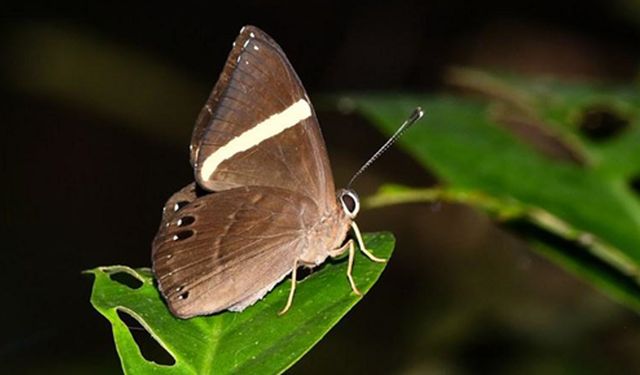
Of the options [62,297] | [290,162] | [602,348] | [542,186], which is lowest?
[62,297]

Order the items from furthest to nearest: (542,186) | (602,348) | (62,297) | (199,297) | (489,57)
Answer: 1. (489,57)
2. (62,297)
3. (602,348)
4. (542,186)
5. (199,297)

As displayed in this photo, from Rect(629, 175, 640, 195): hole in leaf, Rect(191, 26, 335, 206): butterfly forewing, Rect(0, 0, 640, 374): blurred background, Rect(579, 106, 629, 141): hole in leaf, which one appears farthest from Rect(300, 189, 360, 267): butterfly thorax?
Rect(579, 106, 629, 141): hole in leaf

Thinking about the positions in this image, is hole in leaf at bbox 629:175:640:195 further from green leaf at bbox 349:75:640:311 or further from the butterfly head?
the butterfly head

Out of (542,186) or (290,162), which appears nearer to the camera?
(290,162)

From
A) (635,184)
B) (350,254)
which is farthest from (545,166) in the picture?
(350,254)

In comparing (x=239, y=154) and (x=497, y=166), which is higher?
(x=239, y=154)

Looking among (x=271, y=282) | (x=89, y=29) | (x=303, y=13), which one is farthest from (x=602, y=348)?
(x=303, y=13)

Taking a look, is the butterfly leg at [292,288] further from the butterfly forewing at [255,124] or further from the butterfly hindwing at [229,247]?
the butterfly forewing at [255,124]

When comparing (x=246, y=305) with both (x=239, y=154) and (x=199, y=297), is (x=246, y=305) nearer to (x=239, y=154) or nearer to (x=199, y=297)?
(x=199, y=297)
